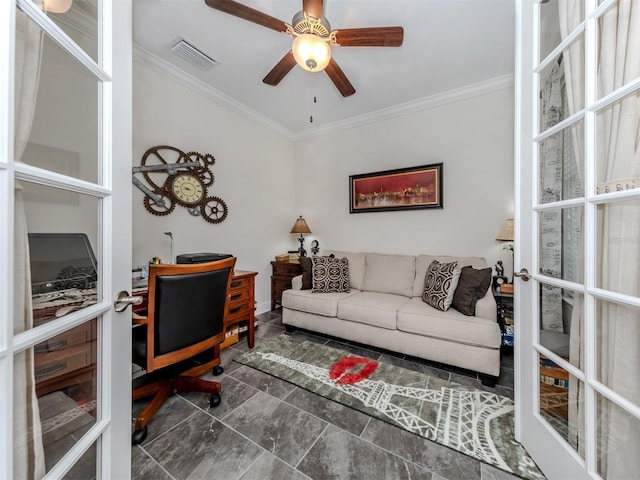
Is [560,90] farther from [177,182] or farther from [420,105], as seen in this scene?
[177,182]

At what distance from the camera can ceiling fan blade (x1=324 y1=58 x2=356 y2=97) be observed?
6.07 ft

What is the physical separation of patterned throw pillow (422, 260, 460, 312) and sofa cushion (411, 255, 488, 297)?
24 cm

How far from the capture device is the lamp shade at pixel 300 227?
3713 millimetres

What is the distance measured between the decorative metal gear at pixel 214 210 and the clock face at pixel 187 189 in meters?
0.11

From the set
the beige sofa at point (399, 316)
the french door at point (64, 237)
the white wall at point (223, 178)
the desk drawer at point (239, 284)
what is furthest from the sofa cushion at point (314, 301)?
the french door at point (64, 237)

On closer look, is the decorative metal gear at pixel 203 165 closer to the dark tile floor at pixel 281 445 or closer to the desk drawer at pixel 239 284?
the desk drawer at pixel 239 284

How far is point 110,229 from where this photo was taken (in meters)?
0.78

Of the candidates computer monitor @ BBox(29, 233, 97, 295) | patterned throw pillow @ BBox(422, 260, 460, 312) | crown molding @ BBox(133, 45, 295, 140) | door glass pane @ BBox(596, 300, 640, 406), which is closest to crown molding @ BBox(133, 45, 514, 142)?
crown molding @ BBox(133, 45, 295, 140)

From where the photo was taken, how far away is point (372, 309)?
230 cm

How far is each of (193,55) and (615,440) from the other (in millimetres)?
3544

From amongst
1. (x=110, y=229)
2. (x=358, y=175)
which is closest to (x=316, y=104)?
(x=358, y=175)

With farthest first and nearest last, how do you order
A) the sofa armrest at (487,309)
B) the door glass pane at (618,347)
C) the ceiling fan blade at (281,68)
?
the sofa armrest at (487,309) → the ceiling fan blade at (281,68) → the door glass pane at (618,347)

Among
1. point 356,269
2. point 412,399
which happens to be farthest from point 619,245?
point 356,269

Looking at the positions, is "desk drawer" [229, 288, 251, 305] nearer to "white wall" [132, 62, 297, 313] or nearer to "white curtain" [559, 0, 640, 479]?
"white wall" [132, 62, 297, 313]
